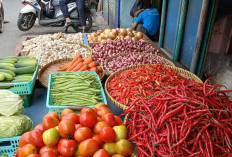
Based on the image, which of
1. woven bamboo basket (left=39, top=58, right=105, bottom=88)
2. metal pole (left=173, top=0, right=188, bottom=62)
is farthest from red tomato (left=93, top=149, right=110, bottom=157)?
metal pole (left=173, top=0, right=188, bottom=62)

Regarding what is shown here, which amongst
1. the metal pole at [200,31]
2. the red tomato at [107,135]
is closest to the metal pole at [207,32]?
the metal pole at [200,31]

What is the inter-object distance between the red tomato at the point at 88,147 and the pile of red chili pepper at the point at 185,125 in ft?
1.05

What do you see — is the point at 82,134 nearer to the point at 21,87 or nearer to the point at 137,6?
the point at 21,87

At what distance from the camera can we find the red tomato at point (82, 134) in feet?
4.68

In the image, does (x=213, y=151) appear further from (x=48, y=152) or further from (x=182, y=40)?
(x=182, y=40)

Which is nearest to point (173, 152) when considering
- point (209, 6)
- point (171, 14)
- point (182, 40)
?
point (209, 6)

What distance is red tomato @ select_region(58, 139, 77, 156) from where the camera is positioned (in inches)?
53.5

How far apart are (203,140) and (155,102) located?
0.45 metres

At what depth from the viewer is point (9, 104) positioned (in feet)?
6.89

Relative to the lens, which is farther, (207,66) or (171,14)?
(171,14)

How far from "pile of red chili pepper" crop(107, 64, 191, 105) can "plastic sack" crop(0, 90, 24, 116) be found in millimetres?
1041

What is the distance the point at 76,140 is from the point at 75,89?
106cm

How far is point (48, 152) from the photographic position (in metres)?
1.34

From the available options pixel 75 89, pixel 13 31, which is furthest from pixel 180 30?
pixel 13 31
